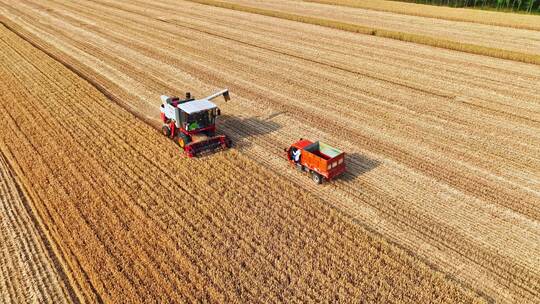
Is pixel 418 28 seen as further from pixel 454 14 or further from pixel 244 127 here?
pixel 244 127

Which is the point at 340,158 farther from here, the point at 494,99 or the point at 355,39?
the point at 355,39

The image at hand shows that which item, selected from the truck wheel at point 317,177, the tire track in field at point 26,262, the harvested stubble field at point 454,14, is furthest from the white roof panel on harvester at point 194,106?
the harvested stubble field at point 454,14

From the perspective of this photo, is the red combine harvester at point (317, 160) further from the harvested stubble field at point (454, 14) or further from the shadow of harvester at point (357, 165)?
the harvested stubble field at point (454, 14)

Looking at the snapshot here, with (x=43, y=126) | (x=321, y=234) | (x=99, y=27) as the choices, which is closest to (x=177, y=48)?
(x=99, y=27)

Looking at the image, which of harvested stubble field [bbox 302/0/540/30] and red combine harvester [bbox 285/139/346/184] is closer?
red combine harvester [bbox 285/139/346/184]

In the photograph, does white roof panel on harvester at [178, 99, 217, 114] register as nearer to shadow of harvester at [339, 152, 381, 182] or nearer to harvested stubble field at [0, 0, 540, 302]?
harvested stubble field at [0, 0, 540, 302]

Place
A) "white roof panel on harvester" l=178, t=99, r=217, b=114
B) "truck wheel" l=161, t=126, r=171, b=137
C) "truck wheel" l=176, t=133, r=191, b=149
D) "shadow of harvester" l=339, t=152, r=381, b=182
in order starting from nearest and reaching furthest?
"shadow of harvester" l=339, t=152, r=381, b=182, "white roof panel on harvester" l=178, t=99, r=217, b=114, "truck wheel" l=176, t=133, r=191, b=149, "truck wheel" l=161, t=126, r=171, b=137

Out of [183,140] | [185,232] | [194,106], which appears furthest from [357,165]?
[185,232]

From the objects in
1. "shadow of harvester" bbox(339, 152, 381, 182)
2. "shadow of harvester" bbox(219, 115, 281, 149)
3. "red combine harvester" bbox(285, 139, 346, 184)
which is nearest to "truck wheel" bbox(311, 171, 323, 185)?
"red combine harvester" bbox(285, 139, 346, 184)
